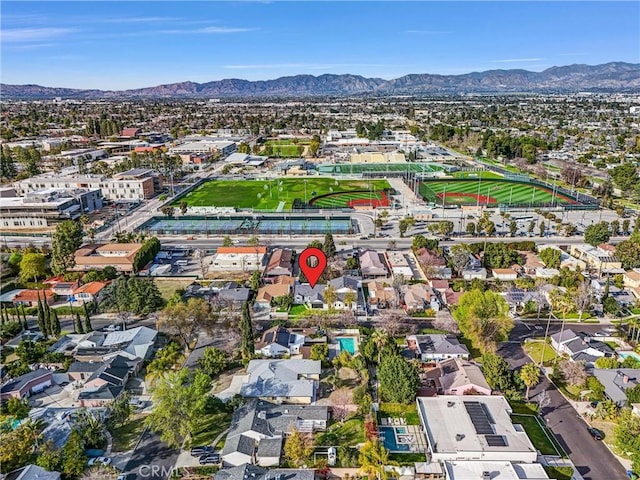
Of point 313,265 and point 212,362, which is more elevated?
point 313,265

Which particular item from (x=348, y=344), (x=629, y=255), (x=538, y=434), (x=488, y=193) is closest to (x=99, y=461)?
(x=348, y=344)

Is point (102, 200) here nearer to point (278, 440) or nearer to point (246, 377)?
point (246, 377)

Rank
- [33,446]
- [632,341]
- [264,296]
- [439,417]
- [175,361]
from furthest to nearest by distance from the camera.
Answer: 1. [264,296]
2. [632,341]
3. [175,361]
4. [439,417]
5. [33,446]

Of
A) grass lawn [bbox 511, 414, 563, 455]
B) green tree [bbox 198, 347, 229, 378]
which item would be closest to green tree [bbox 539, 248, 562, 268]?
grass lawn [bbox 511, 414, 563, 455]

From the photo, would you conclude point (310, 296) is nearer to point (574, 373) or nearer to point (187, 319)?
point (187, 319)

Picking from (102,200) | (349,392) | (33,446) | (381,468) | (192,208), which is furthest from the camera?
(102,200)

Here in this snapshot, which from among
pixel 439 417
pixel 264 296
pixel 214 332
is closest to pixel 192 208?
pixel 264 296

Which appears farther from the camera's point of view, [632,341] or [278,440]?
[632,341]

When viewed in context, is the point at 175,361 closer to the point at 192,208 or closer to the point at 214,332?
the point at 214,332
